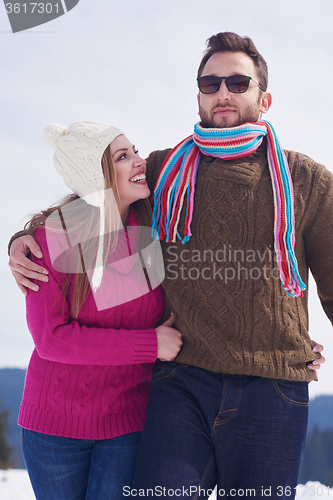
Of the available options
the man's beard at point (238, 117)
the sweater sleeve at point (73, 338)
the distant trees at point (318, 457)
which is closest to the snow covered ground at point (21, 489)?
the sweater sleeve at point (73, 338)

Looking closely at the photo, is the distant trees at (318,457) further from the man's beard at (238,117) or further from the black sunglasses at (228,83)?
the black sunglasses at (228,83)

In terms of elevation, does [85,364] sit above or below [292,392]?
above

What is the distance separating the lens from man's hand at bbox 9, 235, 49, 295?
1900 mm

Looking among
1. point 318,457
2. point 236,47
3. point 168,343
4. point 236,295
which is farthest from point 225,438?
point 318,457

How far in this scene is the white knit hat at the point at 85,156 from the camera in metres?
2.04

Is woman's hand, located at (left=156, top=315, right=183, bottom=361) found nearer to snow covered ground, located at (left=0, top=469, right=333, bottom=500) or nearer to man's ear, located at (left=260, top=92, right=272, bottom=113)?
man's ear, located at (left=260, top=92, right=272, bottom=113)

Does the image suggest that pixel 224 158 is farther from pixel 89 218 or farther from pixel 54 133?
pixel 54 133

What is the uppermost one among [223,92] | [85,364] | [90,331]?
[223,92]

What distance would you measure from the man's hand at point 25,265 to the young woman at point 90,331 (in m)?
0.03

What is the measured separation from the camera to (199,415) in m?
1.78

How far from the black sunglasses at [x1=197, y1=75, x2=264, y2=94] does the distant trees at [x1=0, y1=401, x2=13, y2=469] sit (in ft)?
26.9

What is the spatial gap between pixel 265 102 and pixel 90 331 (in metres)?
1.31

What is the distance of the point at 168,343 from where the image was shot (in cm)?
188

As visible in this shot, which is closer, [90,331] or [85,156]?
[90,331]
